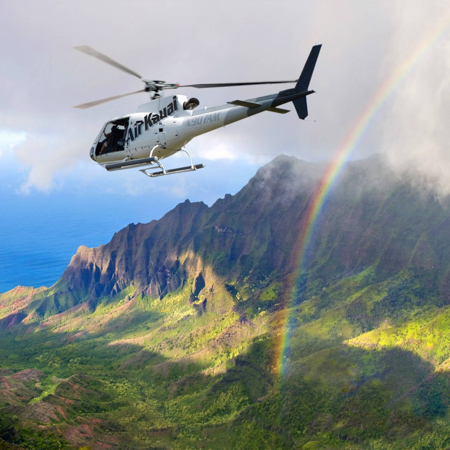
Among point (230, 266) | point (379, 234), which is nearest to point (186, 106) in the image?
point (379, 234)

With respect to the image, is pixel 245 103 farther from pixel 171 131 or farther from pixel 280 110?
pixel 171 131

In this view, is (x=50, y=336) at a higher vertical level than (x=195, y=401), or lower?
higher

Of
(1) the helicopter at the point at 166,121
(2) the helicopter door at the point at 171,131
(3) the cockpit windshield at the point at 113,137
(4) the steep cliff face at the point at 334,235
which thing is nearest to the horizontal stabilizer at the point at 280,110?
(1) the helicopter at the point at 166,121

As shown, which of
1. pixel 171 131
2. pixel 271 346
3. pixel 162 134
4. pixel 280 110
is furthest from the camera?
pixel 271 346

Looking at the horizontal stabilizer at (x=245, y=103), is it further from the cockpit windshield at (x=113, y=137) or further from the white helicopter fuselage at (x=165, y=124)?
the cockpit windshield at (x=113, y=137)

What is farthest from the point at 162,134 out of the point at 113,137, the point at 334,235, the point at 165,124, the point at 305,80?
the point at 334,235

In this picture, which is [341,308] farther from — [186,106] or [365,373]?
[186,106]

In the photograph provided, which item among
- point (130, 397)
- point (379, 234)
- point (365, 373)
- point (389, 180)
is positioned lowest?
point (365, 373)

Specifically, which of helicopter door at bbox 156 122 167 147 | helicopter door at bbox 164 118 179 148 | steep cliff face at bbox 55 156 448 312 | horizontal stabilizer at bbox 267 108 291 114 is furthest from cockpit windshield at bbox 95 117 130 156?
steep cliff face at bbox 55 156 448 312

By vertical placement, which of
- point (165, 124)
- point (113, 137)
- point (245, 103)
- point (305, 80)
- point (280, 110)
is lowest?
point (245, 103)
